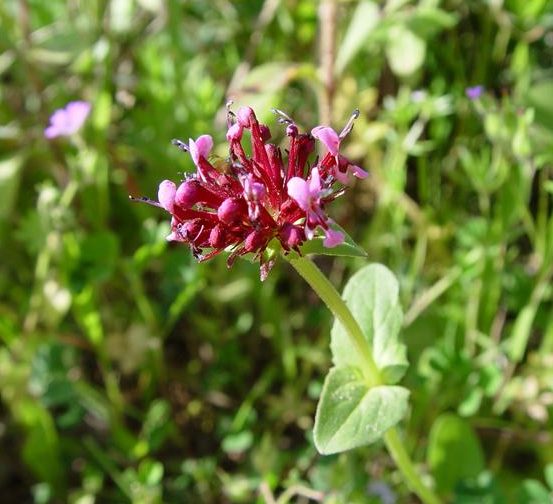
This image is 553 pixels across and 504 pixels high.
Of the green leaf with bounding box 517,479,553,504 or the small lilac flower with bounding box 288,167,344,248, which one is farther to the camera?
the green leaf with bounding box 517,479,553,504

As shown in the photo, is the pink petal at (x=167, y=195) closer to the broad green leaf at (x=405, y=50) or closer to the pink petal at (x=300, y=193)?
the pink petal at (x=300, y=193)

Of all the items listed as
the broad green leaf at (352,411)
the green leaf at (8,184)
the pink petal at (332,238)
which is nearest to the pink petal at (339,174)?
the pink petal at (332,238)

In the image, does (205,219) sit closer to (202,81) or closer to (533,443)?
(533,443)

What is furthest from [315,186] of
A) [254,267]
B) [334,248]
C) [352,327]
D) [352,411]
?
[254,267]

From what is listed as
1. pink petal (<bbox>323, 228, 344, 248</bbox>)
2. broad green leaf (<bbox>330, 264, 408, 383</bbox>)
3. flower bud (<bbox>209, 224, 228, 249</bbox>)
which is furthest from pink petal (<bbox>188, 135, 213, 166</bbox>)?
broad green leaf (<bbox>330, 264, 408, 383</bbox>)

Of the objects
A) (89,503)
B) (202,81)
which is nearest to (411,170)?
(202,81)

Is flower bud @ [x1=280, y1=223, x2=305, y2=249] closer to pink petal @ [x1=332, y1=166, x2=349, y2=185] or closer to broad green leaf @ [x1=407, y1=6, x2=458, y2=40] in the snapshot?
pink petal @ [x1=332, y1=166, x2=349, y2=185]
